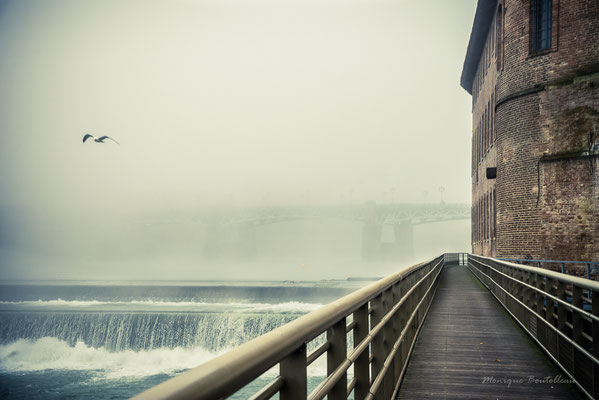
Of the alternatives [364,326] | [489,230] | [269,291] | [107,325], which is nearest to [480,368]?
[364,326]

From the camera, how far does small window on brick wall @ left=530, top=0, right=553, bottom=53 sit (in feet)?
70.2

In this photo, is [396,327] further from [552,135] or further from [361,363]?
[552,135]

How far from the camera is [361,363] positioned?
12.5 ft

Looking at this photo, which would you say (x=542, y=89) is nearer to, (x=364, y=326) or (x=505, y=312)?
(x=505, y=312)

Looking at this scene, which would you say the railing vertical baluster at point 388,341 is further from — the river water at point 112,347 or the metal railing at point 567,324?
the river water at point 112,347

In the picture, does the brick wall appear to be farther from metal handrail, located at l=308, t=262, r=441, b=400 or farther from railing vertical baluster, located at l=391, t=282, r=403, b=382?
metal handrail, located at l=308, t=262, r=441, b=400

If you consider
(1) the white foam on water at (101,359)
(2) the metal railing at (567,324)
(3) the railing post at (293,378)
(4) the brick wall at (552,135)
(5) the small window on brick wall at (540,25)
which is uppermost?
(5) the small window on brick wall at (540,25)

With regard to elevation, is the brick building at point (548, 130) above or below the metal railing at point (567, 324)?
above

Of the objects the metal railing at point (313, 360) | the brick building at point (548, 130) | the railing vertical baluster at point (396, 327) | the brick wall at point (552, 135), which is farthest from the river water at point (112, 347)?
the metal railing at point (313, 360)

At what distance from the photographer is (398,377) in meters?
6.16

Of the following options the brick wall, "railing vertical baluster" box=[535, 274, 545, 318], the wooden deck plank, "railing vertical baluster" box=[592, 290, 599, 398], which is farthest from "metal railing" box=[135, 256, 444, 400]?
the brick wall

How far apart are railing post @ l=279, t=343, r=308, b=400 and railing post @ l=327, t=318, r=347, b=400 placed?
2.62 feet

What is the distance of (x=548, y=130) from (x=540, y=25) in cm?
429

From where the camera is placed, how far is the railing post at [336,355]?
2.88 meters
